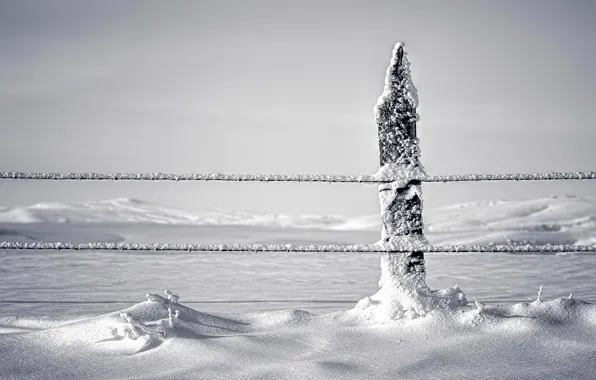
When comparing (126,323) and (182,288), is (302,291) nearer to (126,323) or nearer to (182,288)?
(182,288)

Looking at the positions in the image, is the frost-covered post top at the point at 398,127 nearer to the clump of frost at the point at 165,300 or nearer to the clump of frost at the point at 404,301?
the clump of frost at the point at 404,301

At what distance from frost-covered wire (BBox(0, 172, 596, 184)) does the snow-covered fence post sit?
0.21 ft

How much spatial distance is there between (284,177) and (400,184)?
0.66m

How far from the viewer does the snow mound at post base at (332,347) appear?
2600 mm

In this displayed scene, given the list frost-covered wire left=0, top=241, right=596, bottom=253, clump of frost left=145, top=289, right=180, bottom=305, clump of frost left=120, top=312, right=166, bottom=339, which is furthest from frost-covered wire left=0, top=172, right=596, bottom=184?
clump of frost left=120, top=312, right=166, bottom=339

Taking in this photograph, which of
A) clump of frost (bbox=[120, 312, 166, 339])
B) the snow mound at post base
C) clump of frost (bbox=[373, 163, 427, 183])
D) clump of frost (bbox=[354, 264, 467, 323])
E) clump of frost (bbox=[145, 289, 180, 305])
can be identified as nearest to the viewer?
the snow mound at post base

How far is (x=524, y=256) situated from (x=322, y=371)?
29.7 ft

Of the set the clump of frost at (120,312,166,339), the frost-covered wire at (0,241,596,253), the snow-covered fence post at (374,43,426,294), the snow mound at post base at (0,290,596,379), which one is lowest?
the snow mound at post base at (0,290,596,379)

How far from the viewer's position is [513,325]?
3.12 meters

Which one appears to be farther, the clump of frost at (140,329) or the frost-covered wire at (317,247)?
the frost-covered wire at (317,247)

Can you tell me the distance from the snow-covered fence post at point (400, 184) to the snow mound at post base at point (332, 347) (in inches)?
12.5

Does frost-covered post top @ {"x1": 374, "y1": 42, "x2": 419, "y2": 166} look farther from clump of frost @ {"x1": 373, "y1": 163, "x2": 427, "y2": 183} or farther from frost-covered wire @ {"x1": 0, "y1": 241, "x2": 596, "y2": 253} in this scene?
frost-covered wire @ {"x1": 0, "y1": 241, "x2": 596, "y2": 253}

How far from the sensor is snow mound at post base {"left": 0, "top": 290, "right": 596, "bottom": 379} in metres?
2.60

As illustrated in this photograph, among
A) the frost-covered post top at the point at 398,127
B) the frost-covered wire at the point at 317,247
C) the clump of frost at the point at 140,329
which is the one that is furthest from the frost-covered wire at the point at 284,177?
the clump of frost at the point at 140,329
